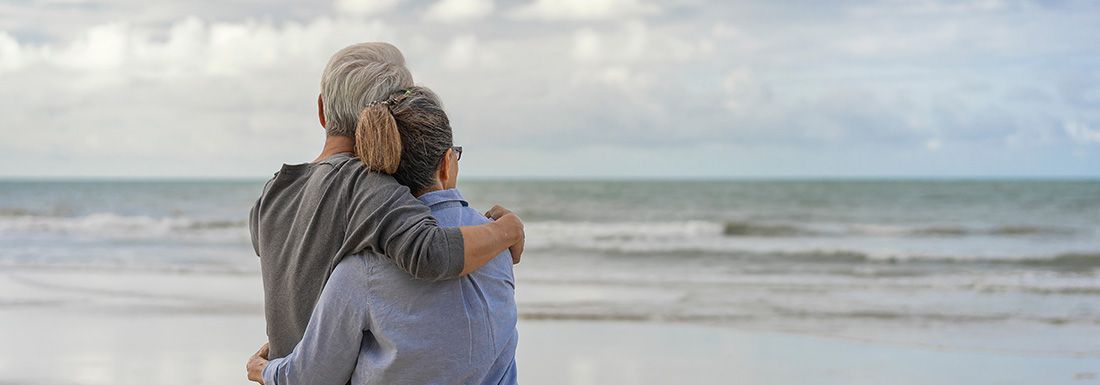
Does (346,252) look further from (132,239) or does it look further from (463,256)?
(132,239)

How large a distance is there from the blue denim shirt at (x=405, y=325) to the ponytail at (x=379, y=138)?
5.1 inches

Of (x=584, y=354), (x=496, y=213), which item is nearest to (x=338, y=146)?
(x=496, y=213)

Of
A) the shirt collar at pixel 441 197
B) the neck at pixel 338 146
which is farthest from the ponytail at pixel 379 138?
the neck at pixel 338 146

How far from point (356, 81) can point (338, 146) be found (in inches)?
5.8

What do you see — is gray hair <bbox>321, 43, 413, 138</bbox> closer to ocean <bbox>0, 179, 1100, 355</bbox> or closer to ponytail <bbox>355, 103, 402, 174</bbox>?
ponytail <bbox>355, 103, 402, 174</bbox>

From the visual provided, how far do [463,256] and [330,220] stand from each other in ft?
0.91

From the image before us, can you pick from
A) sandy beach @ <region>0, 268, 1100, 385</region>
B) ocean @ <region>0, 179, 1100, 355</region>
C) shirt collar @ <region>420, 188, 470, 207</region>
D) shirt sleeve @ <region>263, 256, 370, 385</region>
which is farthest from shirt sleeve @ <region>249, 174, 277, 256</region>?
ocean @ <region>0, 179, 1100, 355</region>

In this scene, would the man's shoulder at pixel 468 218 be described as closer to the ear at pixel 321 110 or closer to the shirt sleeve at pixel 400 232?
the shirt sleeve at pixel 400 232

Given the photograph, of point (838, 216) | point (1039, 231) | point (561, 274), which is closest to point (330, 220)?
point (561, 274)

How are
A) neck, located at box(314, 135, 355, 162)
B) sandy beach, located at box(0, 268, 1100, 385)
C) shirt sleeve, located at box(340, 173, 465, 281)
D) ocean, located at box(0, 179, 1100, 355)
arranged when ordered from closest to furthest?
shirt sleeve, located at box(340, 173, 465, 281) < neck, located at box(314, 135, 355, 162) < sandy beach, located at box(0, 268, 1100, 385) < ocean, located at box(0, 179, 1100, 355)

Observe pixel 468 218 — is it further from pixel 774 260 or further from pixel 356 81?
pixel 774 260

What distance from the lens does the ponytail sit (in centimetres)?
179

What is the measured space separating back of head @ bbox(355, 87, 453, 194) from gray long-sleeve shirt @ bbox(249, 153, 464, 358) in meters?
0.05

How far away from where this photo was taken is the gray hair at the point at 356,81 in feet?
6.48
